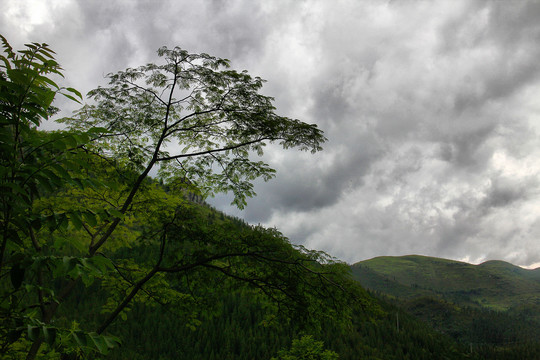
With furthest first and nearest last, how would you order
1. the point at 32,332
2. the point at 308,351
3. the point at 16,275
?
the point at 308,351, the point at 16,275, the point at 32,332

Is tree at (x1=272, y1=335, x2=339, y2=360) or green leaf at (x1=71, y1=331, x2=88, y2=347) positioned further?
tree at (x1=272, y1=335, x2=339, y2=360)

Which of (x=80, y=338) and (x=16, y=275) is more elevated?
(x=16, y=275)

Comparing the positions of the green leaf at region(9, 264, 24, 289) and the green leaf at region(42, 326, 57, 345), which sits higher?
the green leaf at region(9, 264, 24, 289)

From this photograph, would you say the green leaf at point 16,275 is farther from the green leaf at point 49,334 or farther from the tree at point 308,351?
the tree at point 308,351

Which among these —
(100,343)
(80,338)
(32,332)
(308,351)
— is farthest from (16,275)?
(308,351)

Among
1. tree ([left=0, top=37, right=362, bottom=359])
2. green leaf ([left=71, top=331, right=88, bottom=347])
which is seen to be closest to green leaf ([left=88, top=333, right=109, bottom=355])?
green leaf ([left=71, top=331, right=88, bottom=347])

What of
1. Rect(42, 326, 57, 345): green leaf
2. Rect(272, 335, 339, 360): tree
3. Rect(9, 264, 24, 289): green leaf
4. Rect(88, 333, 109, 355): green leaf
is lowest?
Rect(272, 335, 339, 360): tree

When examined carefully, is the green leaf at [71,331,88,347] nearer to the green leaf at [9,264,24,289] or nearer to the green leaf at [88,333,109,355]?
the green leaf at [88,333,109,355]

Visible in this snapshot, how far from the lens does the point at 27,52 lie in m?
2.80

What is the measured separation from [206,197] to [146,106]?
3.71m

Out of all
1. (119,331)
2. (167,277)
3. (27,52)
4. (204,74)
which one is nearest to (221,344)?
(119,331)

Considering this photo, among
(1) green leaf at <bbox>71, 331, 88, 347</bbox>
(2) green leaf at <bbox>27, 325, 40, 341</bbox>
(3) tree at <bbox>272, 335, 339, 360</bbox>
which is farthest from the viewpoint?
(3) tree at <bbox>272, 335, 339, 360</bbox>

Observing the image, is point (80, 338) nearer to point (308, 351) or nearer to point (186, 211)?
point (186, 211)

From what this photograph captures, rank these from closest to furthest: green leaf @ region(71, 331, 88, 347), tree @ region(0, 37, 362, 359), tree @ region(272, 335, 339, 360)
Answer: green leaf @ region(71, 331, 88, 347)
tree @ region(0, 37, 362, 359)
tree @ region(272, 335, 339, 360)
